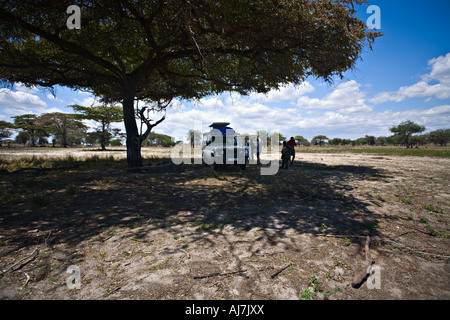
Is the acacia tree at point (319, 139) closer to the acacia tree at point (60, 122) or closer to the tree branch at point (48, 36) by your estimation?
the acacia tree at point (60, 122)

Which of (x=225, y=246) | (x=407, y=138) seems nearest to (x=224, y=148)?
(x=225, y=246)

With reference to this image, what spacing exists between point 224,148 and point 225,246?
8184 millimetres

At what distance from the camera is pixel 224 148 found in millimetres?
11453

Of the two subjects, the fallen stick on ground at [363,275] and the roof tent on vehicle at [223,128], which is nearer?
the fallen stick on ground at [363,275]

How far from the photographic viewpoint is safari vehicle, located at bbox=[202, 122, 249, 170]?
11.5m

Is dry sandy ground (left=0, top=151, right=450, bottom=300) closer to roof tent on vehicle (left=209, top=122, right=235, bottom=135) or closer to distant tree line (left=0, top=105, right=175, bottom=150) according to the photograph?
roof tent on vehicle (left=209, top=122, right=235, bottom=135)

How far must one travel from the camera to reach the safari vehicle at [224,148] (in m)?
11.5

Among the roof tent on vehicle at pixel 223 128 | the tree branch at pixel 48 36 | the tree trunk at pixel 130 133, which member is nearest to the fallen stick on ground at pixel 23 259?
the tree branch at pixel 48 36

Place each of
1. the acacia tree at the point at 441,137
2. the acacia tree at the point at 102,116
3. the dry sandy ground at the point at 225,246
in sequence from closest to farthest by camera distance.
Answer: the dry sandy ground at the point at 225,246, the acacia tree at the point at 102,116, the acacia tree at the point at 441,137

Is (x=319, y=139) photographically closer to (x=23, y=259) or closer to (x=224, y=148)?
(x=224, y=148)

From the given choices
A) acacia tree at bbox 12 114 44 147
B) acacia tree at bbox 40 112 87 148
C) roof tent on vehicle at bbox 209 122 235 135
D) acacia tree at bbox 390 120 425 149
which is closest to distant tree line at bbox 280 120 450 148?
acacia tree at bbox 390 120 425 149

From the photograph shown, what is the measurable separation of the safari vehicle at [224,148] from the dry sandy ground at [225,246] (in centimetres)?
494

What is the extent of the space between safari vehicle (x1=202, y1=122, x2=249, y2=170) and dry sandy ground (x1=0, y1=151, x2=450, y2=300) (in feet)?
16.2
